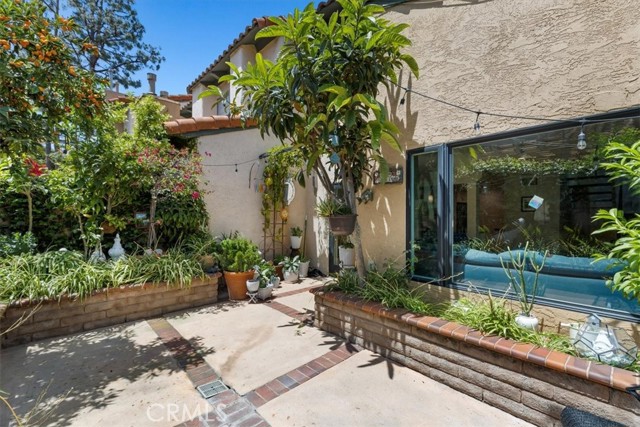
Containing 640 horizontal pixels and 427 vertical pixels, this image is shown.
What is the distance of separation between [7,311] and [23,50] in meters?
3.98

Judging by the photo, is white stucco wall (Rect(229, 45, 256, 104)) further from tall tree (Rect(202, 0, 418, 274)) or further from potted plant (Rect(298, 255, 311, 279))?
potted plant (Rect(298, 255, 311, 279))

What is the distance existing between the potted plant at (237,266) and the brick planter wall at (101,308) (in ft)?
1.18

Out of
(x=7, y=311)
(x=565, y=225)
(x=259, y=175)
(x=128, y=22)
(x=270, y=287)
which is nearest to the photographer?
(x=565, y=225)

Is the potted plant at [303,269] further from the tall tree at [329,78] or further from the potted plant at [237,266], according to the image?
the tall tree at [329,78]

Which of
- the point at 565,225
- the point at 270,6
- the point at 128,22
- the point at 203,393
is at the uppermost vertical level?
the point at 128,22

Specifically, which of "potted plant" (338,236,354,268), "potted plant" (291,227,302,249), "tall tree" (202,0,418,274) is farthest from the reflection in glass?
"potted plant" (291,227,302,249)

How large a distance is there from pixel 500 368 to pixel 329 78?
4420mm

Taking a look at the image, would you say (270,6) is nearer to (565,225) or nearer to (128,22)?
(565,225)

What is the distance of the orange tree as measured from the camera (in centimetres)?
316

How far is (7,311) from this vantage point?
4.57 meters

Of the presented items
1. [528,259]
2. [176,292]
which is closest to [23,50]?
[176,292]

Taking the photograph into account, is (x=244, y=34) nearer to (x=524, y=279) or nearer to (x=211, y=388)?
(x=211, y=388)

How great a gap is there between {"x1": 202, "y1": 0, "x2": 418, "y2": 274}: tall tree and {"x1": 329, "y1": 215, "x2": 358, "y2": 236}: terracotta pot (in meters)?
0.97

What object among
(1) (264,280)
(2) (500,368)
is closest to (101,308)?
(1) (264,280)
